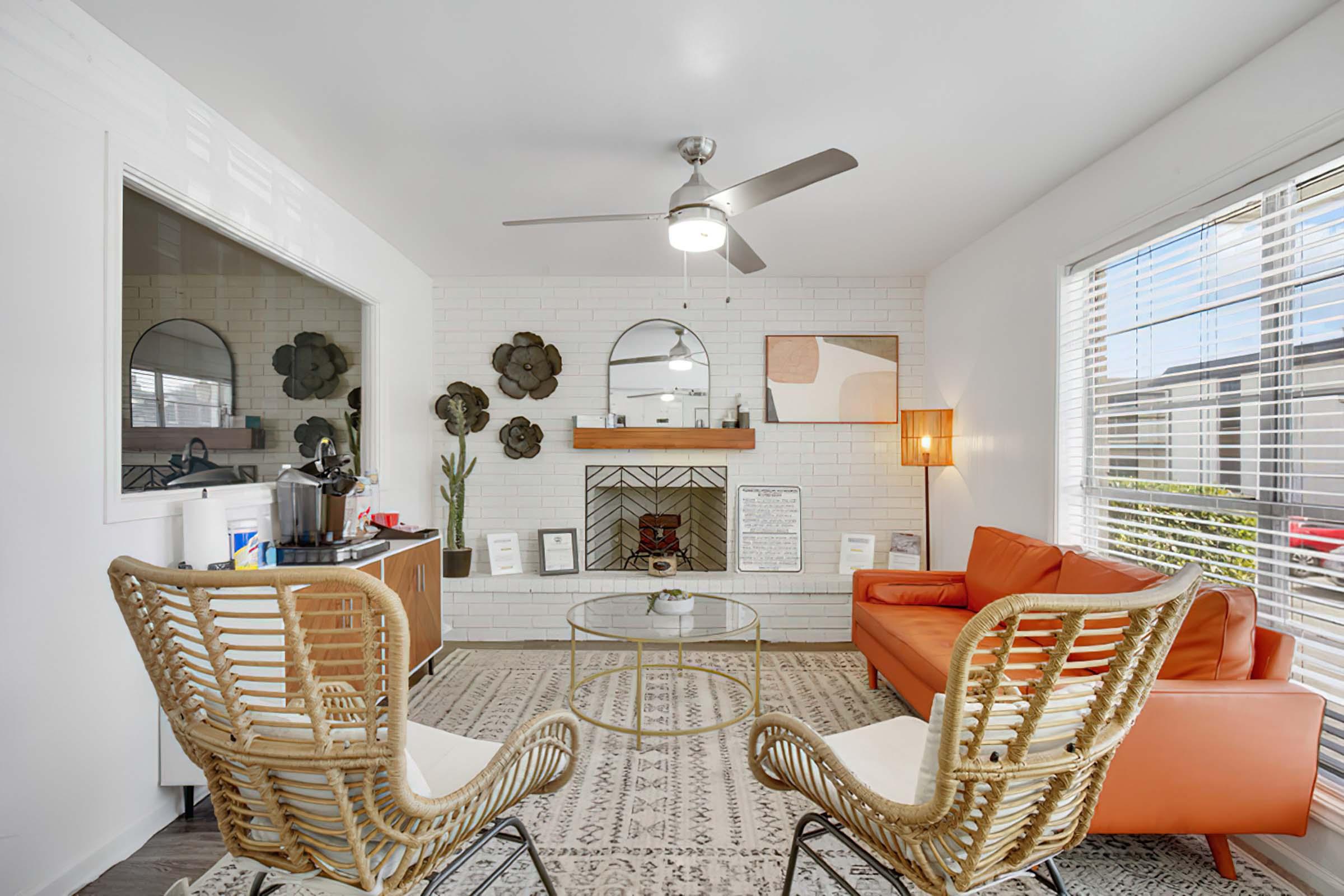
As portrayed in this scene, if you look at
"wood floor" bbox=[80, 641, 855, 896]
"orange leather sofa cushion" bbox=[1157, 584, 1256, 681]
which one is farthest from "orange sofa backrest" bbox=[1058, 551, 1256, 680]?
"wood floor" bbox=[80, 641, 855, 896]

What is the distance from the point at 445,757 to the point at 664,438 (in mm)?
3299

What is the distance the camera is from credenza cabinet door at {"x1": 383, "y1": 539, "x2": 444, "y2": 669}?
3.40 meters

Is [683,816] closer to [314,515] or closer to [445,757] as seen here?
[445,757]

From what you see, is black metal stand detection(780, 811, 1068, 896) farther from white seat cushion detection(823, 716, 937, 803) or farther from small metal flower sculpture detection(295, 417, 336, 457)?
small metal flower sculpture detection(295, 417, 336, 457)

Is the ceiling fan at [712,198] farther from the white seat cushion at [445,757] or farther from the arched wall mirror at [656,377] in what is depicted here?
the arched wall mirror at [656,377]

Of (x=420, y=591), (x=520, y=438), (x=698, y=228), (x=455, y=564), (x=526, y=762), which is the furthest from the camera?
(x=520, y=438)

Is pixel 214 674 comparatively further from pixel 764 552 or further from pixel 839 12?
pixel 764 552

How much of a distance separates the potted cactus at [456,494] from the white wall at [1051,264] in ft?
10.9

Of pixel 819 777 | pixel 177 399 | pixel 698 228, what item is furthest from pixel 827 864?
pixel 177 399

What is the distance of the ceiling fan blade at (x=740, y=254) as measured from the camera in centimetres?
290

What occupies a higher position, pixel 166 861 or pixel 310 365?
pixel 310 365

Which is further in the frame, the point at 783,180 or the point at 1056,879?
the point at 783,180

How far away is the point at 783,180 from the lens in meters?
2.32

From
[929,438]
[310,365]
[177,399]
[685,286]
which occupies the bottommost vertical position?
[929,438]
